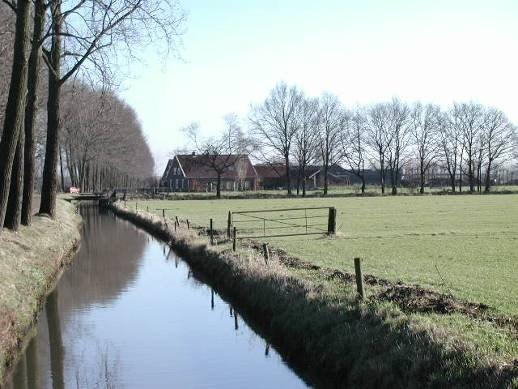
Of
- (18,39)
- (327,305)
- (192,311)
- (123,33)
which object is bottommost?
(192,311)

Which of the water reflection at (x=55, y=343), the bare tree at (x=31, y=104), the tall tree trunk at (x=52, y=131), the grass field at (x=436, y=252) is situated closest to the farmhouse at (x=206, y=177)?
the grass field at (x=436, y=252)

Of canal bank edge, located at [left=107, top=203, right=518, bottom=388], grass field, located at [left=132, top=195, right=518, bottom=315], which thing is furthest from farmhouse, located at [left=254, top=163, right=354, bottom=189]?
canal bank edge, located at [left=107, top=203, right=518, bottom=388]

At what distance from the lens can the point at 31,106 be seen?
23672 mm

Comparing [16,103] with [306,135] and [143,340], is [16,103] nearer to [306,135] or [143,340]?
[143,340]

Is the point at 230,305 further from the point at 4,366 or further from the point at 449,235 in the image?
the point at 449,235

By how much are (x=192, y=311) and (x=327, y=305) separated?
19.6 feet

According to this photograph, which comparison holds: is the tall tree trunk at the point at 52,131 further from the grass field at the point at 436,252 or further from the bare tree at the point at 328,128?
the bare tree at the point at 328,128

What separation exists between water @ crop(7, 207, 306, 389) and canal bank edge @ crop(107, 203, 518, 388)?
1.52 ft

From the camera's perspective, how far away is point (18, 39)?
16.8m

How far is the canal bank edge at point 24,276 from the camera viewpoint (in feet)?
37.6

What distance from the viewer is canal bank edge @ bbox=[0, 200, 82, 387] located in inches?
451

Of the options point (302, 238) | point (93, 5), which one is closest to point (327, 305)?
point (93, 5)

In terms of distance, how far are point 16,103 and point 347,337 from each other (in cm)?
1138

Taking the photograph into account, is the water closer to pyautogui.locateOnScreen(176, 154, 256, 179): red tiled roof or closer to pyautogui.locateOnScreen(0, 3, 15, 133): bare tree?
pyautogui.locateOnScreen(0, 3, 15, 133): bare tree
